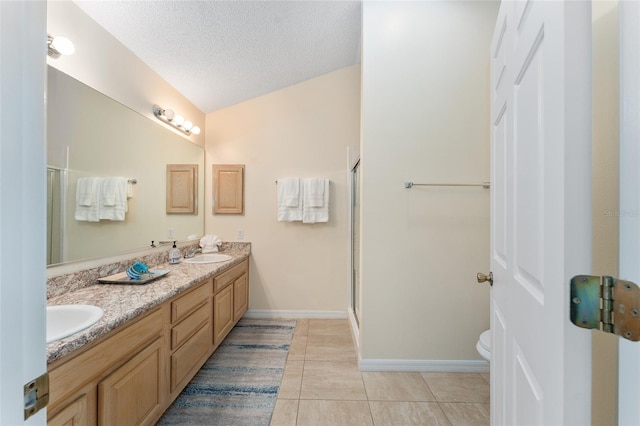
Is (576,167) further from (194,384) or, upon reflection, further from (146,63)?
(146,63)

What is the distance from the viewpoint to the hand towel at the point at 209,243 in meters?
2.95

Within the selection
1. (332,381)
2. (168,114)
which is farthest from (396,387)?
(168,114)

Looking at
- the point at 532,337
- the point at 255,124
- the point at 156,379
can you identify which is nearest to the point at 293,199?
the point at 255,124

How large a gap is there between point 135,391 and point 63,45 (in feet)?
6.08

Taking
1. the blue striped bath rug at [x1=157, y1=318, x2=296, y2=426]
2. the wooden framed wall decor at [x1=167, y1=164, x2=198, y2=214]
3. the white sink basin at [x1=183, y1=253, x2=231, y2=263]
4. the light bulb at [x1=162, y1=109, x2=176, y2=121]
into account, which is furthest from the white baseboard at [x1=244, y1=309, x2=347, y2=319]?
the light bulb at [x1=162, y1=109, x2=176, y2=121]

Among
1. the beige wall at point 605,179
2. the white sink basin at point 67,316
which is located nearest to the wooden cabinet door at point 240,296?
the white sink basin at point 67,316

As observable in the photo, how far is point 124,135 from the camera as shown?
2002 mm

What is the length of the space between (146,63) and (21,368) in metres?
2.54

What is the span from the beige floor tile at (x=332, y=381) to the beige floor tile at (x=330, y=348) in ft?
0.26

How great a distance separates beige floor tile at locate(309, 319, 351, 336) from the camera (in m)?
2.74

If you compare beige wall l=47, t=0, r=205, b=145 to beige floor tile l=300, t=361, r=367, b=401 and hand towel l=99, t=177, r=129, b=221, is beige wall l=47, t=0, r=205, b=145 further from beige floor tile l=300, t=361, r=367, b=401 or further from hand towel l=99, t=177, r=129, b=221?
beige floor tile l=300, t=361, r=367, b=401

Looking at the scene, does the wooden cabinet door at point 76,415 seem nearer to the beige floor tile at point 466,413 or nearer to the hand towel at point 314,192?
the beige floor tile at point 466,413

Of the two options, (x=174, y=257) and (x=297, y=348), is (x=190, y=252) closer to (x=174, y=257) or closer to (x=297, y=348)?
(x=174, y=257)

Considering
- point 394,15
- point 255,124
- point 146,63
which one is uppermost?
point 394,15
